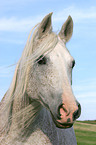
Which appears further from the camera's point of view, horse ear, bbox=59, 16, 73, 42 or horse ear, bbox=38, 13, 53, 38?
horse ear, bbox=59, 16, 73, 42

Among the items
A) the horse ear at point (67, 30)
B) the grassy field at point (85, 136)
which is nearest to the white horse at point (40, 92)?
the horse ear at point (67, 30)

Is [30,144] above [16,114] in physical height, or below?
below

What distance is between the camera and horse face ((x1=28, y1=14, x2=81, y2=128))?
310cm

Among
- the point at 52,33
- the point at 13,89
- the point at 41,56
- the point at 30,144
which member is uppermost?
the point at 52,33

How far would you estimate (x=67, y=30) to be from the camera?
4.24 metres

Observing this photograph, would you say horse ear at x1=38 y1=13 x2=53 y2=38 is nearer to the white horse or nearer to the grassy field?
the white horse

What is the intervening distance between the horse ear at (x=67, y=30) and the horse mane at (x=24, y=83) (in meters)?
0.35

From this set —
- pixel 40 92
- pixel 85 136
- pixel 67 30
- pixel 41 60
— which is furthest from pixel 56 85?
pixel 85 136

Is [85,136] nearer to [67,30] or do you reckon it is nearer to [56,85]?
[67,30]

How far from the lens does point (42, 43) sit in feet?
12.0

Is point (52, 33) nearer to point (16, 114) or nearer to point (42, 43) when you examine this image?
point (42, 43)

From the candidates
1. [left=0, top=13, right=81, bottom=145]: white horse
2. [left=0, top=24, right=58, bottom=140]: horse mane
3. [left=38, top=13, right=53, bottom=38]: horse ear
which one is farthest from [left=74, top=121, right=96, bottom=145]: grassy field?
[left=38, top=13, right=53, bottom=38]: horse ear

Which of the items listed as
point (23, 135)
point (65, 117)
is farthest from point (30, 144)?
point (65, 117)

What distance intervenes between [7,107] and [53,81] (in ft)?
3.48
